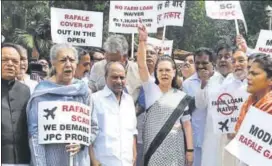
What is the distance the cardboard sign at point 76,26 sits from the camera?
7930mm

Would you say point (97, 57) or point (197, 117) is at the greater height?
point (97, 57)

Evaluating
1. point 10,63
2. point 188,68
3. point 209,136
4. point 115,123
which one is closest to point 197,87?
point 209,136

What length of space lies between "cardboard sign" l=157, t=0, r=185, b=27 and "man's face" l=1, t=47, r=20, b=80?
4606mm

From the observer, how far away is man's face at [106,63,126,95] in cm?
522

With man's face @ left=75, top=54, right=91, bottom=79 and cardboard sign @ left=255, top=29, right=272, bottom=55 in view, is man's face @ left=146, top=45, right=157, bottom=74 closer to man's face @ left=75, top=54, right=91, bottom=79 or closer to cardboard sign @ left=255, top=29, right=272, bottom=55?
man's face @ left=75, top=54, right=91, bottom=79

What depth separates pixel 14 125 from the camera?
4574 millimetres

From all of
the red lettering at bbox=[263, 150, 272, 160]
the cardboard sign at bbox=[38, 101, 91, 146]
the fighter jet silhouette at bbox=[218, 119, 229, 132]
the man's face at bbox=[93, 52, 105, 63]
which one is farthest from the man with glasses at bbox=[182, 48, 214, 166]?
the cardboard sign at bbox=[38, 101, 91, 146]

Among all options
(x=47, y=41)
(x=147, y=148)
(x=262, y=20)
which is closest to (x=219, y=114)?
(x=147, y=148)

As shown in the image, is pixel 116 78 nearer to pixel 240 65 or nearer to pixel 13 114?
pixel 13 114

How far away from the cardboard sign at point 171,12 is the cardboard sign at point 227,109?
3.30 m

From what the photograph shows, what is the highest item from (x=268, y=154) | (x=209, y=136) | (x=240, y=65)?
(x=240, y=65)

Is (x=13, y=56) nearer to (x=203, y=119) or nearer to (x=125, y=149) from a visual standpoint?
(x=125, y=149)

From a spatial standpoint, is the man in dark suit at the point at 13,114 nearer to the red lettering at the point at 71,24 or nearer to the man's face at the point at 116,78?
the man's face at the point at 116,78

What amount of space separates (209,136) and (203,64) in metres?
0.83
